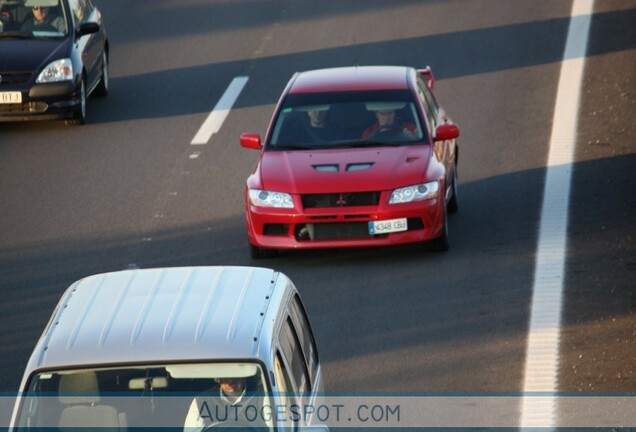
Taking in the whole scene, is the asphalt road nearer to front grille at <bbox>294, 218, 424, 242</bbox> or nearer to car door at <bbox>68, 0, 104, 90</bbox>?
front grille at <bbox>294, 218, 424, 242</bbox>

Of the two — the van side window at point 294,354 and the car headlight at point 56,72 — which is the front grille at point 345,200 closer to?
the van side window at point 294,354

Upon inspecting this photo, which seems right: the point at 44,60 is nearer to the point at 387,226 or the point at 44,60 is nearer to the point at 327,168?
the point at 327,168

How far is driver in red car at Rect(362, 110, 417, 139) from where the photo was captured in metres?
15.5

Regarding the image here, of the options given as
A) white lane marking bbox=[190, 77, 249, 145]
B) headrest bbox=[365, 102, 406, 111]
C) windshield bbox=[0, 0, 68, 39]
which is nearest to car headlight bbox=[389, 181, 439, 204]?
headrest bbox=[365, 102, 406, 111]

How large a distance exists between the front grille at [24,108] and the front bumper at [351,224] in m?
6.91

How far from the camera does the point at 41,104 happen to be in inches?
813

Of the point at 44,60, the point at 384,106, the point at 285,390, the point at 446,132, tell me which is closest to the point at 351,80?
the point at 384,106

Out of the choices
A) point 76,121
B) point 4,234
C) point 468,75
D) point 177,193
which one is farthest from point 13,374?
point 468,75

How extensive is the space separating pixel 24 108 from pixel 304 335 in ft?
41.4

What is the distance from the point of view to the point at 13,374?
11.7m

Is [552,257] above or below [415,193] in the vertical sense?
below

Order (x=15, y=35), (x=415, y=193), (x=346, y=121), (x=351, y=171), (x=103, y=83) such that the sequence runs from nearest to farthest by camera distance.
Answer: (x=415, y=193), (x=351, y=171), (x=346, y=121), (x=15, y=35), (x=103, y=83)

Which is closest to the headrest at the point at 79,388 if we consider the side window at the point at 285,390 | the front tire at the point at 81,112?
the side window at the point at 285,390

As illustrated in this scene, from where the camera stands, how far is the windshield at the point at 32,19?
825 inches
